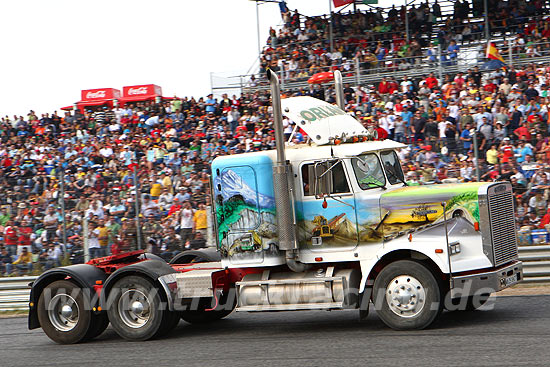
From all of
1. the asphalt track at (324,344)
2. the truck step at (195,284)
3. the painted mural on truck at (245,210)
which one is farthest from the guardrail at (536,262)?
the truck step at (195,284)

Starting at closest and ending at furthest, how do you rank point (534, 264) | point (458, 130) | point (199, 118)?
1. point (534, 264)
2. point (458, 130)
3. point (199, 118)

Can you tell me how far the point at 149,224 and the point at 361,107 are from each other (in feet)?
29.0

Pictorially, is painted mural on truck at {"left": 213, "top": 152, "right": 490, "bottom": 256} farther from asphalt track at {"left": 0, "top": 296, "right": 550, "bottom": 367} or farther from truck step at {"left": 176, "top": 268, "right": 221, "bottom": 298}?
asphalt track at {"left": 0, "top": 296, "right": 550, "bottom": 367}

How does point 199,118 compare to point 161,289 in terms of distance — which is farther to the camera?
point 199,118

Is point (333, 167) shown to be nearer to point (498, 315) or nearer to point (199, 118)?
point (498, 315)

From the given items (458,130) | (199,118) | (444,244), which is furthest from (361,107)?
(444,244)

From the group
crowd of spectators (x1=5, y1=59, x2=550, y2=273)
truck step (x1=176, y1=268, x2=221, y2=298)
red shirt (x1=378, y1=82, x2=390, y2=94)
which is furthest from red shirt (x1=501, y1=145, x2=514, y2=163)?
red shirt (x1=378, y1=82, x2=390, y2=94)

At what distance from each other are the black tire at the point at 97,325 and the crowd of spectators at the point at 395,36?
15697 mm

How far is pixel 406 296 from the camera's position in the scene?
9547 millimetres

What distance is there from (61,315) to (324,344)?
4.20 metres

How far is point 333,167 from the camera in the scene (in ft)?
33.3

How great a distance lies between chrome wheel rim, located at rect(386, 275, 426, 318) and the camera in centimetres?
951

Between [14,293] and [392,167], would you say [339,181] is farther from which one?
[14,293]

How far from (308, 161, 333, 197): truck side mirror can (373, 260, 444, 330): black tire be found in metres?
1.32
